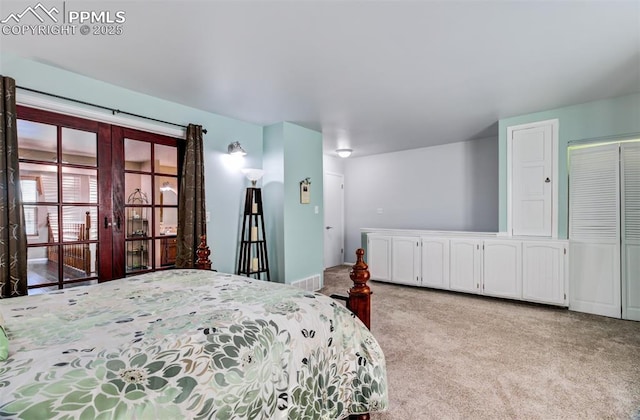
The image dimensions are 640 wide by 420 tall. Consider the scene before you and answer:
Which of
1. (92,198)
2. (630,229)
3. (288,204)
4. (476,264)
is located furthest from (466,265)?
(92,198)

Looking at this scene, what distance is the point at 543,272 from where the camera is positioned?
3.74m

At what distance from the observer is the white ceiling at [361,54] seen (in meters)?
1.87

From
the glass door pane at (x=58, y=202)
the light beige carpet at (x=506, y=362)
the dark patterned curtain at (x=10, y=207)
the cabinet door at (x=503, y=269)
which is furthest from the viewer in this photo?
the cabinet door at (x=503, y=269)

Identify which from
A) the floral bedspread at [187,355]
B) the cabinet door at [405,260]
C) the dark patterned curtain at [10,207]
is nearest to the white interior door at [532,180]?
the cabinet door at [405,260]

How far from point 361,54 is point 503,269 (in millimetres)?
3390

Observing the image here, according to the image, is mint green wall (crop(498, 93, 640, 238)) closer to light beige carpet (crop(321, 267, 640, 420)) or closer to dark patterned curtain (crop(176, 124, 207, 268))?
light beige carpet (crop(321, 267, 640, 420))

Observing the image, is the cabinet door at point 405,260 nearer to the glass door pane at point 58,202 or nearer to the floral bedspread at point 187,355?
the floral bedspread at point 187,355

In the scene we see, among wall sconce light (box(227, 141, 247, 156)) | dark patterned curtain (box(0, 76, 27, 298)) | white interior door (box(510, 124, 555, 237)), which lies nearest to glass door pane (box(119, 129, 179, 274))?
wall sconce light (box(227, 141, 247, 156))

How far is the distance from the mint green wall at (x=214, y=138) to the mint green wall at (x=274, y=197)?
164mm

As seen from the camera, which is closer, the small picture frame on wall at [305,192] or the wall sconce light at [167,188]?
→ the wall sconce light at [167,188]

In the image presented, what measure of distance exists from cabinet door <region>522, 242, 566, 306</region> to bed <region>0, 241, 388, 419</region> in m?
3.13

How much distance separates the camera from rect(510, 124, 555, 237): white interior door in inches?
148

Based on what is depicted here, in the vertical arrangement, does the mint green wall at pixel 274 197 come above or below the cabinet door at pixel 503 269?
above

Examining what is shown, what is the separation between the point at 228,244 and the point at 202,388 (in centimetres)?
297
